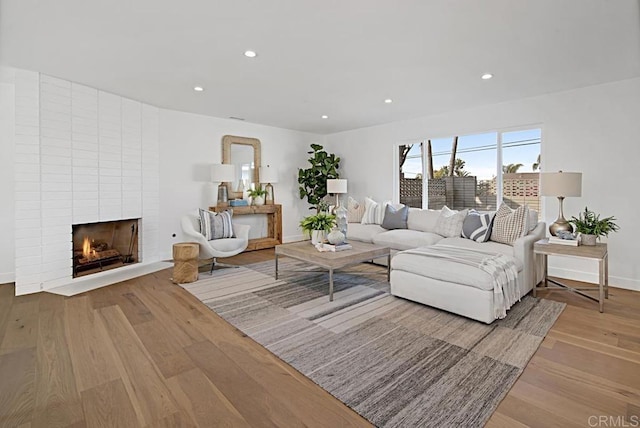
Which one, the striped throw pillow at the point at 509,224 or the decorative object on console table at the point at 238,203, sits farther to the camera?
the decorative object on console table at the point at 238,203

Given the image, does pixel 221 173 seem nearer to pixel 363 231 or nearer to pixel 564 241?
pixel 363 231

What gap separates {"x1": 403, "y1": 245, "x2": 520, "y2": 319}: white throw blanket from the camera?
2.76 metres

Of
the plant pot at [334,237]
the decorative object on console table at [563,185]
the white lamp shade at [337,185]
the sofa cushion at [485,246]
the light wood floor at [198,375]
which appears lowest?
the light wood floor at [198,375]

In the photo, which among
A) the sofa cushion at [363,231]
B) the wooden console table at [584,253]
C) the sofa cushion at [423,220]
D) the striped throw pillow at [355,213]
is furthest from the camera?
the striped throw pillow at [355,213]

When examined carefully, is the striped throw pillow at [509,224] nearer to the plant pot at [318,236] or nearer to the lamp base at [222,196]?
the plant pot at [318,236]

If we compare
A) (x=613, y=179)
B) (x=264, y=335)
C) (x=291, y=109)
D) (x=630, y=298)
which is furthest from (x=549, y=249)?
(x=291, y=109)

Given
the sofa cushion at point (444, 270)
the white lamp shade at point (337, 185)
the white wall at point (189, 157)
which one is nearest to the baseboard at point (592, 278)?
the sofa cushion at point (444, 270)

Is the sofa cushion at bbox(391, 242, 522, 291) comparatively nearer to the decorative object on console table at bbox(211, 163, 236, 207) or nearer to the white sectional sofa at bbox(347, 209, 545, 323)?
the white sectional sofa at bbox(347, 209, 545, 323)

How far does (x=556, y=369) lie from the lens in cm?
206

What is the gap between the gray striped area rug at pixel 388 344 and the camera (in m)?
1.75

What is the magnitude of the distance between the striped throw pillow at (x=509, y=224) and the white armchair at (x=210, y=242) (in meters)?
3.46

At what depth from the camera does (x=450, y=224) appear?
4.46 m

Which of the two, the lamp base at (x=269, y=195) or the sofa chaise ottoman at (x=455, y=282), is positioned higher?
the lamp base at (x=269, y=195)

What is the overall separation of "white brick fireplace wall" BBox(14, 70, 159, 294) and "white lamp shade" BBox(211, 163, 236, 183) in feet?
3.40
